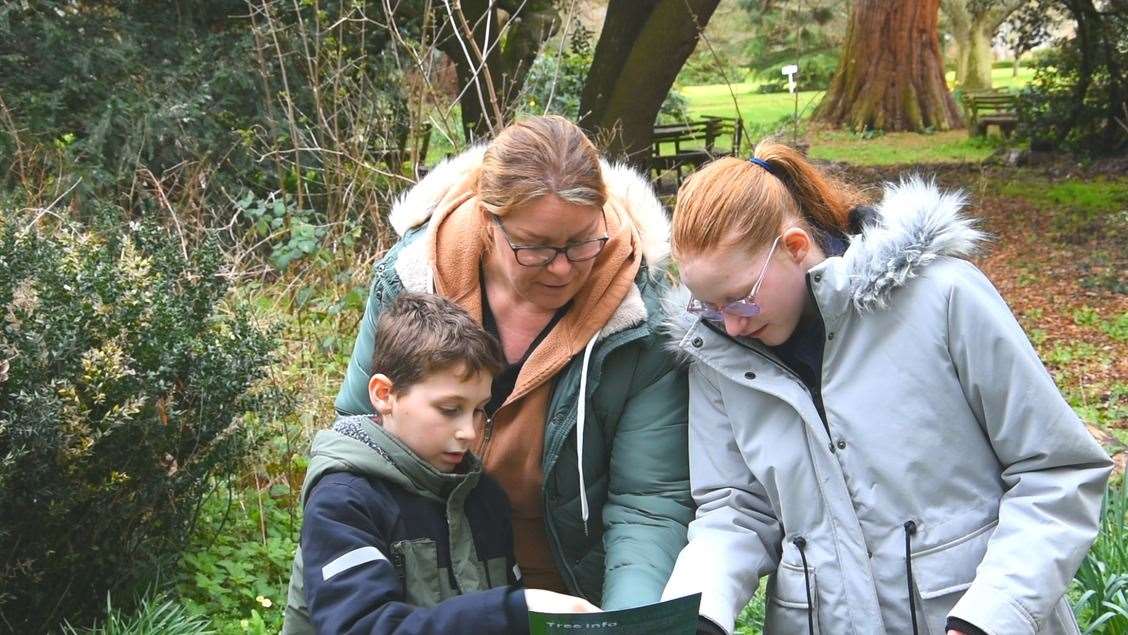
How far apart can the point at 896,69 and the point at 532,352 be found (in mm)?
21660

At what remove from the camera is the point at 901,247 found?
2426 mm

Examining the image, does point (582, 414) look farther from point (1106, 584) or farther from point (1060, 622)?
point (1106, 584)

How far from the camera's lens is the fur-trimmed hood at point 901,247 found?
2414 millimetres

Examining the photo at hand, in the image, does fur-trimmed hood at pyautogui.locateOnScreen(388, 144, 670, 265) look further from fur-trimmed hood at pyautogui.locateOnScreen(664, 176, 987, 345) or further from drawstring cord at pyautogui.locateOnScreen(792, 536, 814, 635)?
drawstring cord at pyautogui.locateOnScreen(792, 536, 814, 635)

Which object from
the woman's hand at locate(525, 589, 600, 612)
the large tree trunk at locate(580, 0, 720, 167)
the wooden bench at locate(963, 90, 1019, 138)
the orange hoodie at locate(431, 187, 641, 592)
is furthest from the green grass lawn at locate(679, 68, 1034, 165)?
the woman's hand at locate(525, 589, 600, 612)

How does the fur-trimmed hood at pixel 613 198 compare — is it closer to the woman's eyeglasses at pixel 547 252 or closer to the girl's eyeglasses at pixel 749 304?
the woman's eyeglasses at pixel 547 252

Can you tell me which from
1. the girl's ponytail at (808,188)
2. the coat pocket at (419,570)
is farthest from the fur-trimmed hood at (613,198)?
the coat pocket at (419,570)

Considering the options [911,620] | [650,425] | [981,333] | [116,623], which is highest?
[981,333]

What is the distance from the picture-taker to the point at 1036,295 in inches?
371

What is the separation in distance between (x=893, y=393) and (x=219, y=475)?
2.42 metres

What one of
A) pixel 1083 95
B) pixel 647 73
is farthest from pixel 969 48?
pixel 647 73

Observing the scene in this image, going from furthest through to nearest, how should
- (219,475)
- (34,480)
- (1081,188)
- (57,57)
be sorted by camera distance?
(1081,188), (57,57), (219,475), (34,480)

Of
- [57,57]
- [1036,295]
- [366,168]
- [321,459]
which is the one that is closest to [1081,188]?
[1036,295]

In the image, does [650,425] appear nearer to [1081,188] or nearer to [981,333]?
[981,333]
